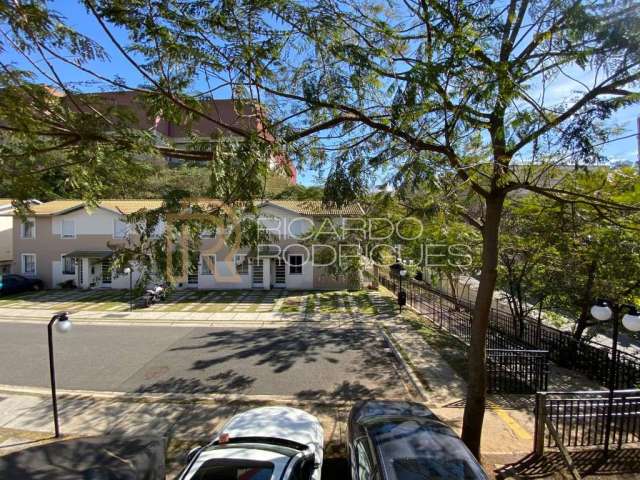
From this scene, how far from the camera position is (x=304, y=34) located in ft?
17.6

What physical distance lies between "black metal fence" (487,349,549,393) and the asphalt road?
239 centimetres

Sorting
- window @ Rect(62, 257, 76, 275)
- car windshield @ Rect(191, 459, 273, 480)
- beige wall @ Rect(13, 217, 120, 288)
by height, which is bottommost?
car windshield @ Rect(191, 459, 273, 480)

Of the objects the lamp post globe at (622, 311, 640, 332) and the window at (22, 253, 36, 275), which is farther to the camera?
the window at (22, 253, 36, 275)

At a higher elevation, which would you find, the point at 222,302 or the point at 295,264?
the point at 295,264

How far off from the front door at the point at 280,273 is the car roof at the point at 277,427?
713 inches

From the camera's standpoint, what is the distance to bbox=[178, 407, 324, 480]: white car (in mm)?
4566

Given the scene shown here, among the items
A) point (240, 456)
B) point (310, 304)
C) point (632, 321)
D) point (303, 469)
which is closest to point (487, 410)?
point (632, 321)

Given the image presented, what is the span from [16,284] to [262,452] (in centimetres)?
2519

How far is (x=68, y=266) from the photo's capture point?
25.0m

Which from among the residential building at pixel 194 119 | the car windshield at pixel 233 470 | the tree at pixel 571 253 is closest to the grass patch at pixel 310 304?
the tree at pixel 571 253

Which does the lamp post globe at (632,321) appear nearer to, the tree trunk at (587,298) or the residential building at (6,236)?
the tree trunk at (587,298)

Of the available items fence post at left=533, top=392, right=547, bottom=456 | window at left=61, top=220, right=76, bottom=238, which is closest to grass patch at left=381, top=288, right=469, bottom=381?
fence post at left=533, top=392, right=547, bottom=456

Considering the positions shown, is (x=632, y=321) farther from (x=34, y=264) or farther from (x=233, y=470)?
(x=34, y=264)

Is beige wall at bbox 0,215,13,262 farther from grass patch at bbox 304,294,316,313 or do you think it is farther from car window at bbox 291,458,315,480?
car window at bbox 291,458,315,480
